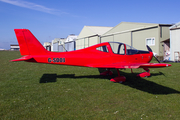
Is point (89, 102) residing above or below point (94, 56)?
below

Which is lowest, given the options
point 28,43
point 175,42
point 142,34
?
point 28,43

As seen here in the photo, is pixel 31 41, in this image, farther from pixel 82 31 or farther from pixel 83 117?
pixel 82 31

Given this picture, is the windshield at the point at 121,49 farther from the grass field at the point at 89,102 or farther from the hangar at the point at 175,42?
the hangar at the point at 175,42

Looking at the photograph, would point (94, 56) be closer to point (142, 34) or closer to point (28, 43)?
point (28, 43)

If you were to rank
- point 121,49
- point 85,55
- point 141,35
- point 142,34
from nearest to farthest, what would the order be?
point 85,55
point 121,49
point 142,34
point 141,35

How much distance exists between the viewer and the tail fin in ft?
24.3

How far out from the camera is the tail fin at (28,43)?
24.3 ft

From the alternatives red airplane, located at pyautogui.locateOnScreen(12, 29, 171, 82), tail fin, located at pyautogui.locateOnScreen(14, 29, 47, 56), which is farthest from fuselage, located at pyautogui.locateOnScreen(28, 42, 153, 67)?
tail fin, located at pyautogui.locateOnScreen(14, 29, 47, 56)

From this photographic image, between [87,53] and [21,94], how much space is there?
3.81 metres

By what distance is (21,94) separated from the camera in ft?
18.3

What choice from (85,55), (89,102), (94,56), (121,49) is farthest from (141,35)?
(89,102)

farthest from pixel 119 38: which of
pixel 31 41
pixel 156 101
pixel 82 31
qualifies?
pixel 156 101

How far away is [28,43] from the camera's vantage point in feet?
24.9

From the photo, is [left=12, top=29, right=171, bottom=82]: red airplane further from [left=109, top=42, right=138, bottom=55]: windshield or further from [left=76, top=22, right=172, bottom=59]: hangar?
[left=76, top=22, right=172, bottom=59]: hangar
